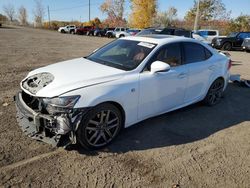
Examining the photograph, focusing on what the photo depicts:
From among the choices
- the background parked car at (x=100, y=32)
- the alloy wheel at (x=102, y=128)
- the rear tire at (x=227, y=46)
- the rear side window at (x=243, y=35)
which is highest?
the rear side window at (x=243, y=35)

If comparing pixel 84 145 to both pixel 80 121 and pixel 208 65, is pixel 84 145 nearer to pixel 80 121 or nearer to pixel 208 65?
pixel 80 121

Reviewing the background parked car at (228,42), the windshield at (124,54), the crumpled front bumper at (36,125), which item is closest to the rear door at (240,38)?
the background parked car at (228,42)

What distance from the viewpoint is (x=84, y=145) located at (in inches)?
137

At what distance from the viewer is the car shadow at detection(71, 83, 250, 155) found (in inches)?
152

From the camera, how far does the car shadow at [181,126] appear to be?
12.6ft

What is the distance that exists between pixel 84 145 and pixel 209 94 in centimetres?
328

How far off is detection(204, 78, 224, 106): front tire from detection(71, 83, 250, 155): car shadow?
121 mm

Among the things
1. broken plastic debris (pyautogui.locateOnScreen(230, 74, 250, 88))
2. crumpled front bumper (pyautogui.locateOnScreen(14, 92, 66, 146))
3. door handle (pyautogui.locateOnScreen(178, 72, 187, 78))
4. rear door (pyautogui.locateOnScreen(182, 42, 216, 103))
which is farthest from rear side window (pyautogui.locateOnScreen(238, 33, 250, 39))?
crumpled front bumper (pyautogui.locateOnScreen(14, 92, 66, 146))

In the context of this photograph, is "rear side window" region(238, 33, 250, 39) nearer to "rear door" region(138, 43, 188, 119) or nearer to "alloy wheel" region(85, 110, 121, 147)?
"rear door" region(138, 43, 188, 119)

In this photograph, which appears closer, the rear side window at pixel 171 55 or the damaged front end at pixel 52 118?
the damaged front end at pixel 52 118

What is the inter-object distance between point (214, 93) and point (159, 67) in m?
2.36

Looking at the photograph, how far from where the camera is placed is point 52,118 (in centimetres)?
323

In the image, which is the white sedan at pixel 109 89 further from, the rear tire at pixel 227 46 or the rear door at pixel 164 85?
the rear tire at pixel 227 46

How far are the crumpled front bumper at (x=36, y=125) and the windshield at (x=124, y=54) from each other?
145 cm
